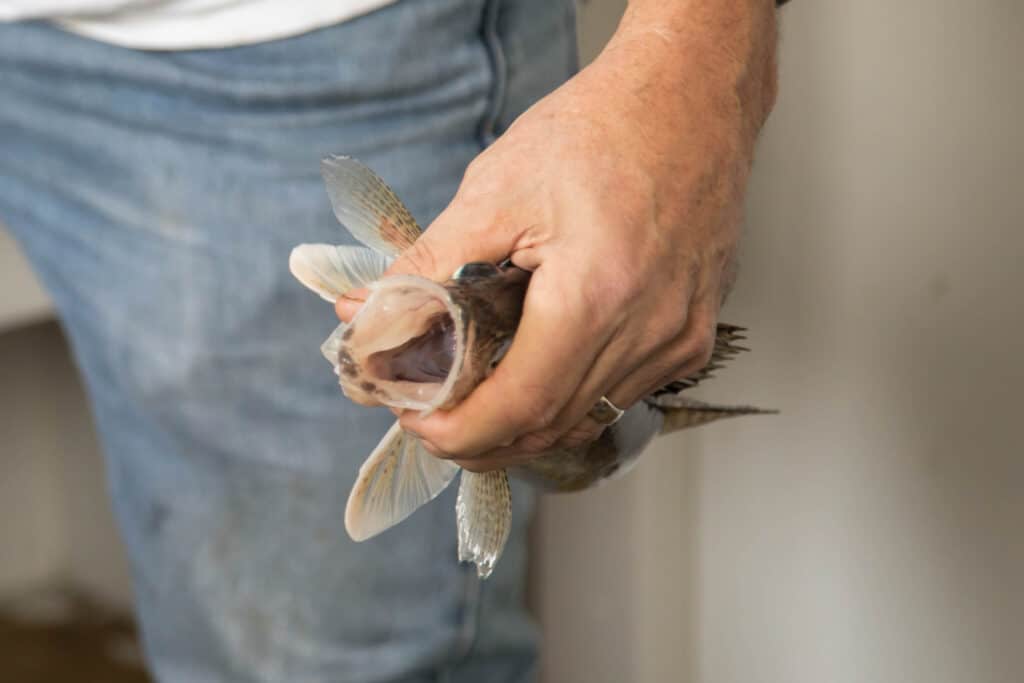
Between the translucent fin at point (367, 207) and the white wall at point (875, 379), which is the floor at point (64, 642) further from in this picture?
the translucent fin at point (367, 207)

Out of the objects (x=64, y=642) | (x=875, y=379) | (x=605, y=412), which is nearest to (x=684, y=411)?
(x=605, y=412)

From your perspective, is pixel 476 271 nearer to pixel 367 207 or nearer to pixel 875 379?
pixel 367 207

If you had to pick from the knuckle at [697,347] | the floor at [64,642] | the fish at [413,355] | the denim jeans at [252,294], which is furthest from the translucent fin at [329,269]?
the floor at [64,642]

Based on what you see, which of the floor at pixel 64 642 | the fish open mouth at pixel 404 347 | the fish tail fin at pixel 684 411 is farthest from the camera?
the floor at pixel 64 642

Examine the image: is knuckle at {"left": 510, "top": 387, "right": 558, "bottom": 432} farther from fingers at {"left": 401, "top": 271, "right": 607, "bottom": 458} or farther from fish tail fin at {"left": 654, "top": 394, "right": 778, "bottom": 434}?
fish tail fin at {"left": 654, "top": 394, "right": 778, "bottom": 434}

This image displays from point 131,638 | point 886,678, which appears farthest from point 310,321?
point 131,638

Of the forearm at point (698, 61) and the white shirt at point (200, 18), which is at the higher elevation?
the white shirt at point (200, 18)

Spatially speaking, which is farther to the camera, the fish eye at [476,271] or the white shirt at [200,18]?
the white shirt at [200,18]
